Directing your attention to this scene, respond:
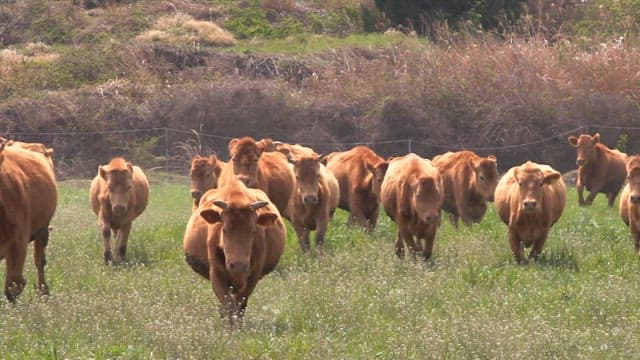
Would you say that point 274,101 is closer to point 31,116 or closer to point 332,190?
point 31,116

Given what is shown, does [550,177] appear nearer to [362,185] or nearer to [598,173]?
[362,185]

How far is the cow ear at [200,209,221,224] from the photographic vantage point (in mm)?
12234

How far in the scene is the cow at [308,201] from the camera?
18734 mm

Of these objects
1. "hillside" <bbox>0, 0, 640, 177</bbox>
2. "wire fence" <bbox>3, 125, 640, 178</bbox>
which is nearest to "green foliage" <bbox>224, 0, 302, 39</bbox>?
"hillside" <bbox>0, 0, 640, 177</bbox>

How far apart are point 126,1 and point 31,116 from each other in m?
14.0

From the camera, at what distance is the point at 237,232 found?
1201 cm

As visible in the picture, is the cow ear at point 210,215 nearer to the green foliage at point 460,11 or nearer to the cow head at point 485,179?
the cow head at point 485,179

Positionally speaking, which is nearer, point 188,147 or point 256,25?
point 188,147

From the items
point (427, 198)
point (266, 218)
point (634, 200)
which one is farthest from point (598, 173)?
point (266, 218)

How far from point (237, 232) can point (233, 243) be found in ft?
0.34

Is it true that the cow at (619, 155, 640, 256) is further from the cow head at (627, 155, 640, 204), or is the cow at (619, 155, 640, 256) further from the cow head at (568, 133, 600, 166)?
the cow head at (568, 133, 600, 166)

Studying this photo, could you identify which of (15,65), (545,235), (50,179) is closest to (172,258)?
(50,179)

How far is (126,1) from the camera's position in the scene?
169 ft

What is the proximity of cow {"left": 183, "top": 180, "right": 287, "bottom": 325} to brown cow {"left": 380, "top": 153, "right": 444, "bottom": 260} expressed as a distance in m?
4.20
